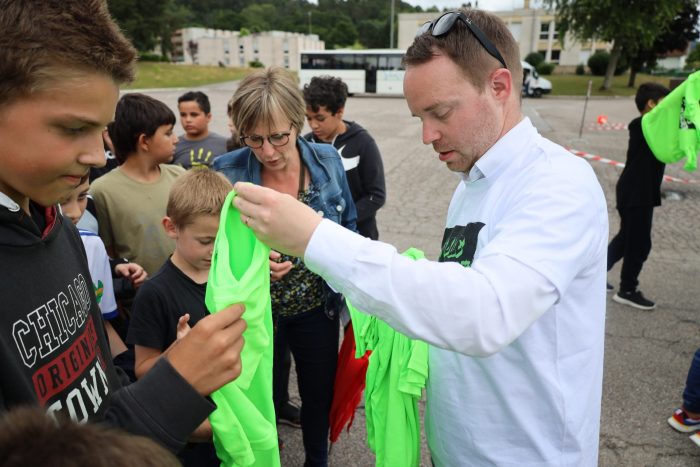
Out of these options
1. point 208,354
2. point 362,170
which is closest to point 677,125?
point 362,170

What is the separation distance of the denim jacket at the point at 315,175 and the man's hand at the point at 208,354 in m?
1.50

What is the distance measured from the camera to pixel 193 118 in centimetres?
457

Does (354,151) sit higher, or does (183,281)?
(354,151)

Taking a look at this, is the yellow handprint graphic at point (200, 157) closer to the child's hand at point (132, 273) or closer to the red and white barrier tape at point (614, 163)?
the child's hand at point (132, 273)

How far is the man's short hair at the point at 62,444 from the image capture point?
62 cm

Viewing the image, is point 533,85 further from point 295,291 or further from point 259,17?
point 259,17

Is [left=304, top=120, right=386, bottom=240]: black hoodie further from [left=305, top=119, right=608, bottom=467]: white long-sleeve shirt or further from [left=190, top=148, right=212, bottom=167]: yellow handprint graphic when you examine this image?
[left=305, top=119, right=608, bottom=467]: white long-sleeve shirt

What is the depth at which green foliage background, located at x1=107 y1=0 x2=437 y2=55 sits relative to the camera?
62.9m

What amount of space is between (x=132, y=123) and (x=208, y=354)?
249 centimetres

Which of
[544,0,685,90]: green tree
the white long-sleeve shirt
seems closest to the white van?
[544,0,685,90]: green tree

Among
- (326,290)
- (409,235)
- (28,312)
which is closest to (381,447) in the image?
(326,290)

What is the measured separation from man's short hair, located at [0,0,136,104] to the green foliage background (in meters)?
66.7

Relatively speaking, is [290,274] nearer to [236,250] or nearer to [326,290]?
[326,290]

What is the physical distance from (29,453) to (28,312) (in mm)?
511
